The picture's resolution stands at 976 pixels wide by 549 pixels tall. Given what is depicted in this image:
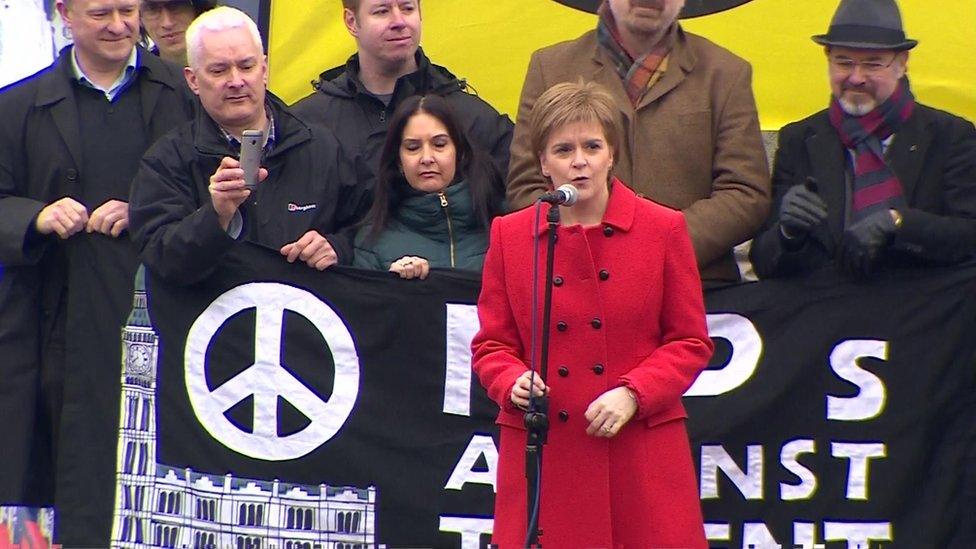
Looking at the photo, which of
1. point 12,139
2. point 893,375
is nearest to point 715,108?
point 893,375

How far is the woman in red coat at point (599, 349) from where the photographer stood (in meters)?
4.91

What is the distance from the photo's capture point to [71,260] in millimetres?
6234

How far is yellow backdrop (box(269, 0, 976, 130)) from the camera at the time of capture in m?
7.47

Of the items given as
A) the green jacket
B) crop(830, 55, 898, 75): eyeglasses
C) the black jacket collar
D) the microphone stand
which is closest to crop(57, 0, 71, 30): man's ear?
the black jacket collar

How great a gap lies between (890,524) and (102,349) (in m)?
2.77

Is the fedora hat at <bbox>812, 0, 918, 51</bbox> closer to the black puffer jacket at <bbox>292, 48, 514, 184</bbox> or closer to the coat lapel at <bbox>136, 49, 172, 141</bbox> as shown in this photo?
the black puffer jacket at <bbox>292, 48, 514, 184</bbox>

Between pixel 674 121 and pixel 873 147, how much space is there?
70cm

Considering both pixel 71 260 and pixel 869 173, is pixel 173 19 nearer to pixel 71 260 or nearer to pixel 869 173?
pixel 71 260

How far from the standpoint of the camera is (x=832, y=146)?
19.8 feet

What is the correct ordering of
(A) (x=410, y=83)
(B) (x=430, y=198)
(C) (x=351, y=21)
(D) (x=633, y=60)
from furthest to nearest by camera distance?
(C) (x=351, y=21)
(A) (x=410, y=83)
(D) (x=633, y=60)
(B) (x=430, y=198)

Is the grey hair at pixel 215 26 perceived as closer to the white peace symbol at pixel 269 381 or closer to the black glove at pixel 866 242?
the white peace symbol at pixel 269 381

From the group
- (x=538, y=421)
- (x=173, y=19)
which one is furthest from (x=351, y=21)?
(x=538, y=421)

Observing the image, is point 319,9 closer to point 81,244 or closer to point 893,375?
point 81,244

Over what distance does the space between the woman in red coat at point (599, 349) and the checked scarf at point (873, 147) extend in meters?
1.13
